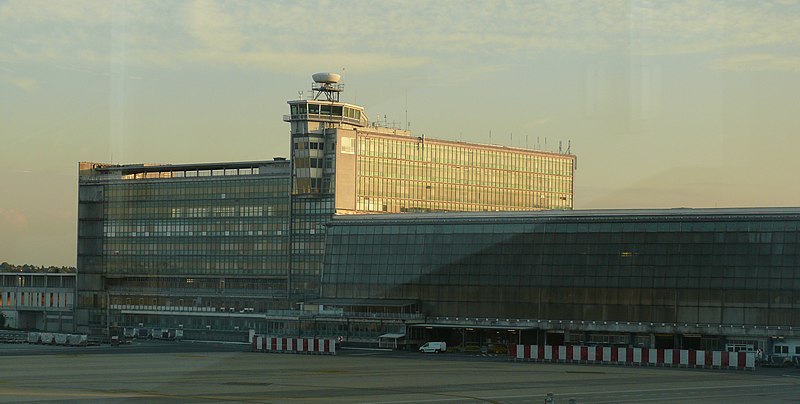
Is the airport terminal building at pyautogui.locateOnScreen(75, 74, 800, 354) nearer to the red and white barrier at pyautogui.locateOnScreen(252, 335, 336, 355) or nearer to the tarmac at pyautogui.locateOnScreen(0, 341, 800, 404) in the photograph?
the red and white barrier at pyautogui.locateOnScreen(252, 335, 336, 355)

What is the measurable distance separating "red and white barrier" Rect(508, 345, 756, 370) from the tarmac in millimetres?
2402

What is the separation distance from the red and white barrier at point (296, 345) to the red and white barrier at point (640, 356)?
23095mm

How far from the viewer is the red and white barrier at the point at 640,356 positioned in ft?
398

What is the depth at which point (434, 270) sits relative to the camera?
16738 cm

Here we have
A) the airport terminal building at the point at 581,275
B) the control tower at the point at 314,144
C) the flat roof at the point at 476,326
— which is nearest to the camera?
the airport terminal building at the point at 581,275

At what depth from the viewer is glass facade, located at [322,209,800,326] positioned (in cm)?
14650

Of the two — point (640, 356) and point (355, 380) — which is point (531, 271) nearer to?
point (640, 356)

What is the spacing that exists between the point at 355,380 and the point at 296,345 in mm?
53157

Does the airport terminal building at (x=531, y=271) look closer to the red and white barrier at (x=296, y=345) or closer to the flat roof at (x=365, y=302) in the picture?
the flat roof at (x=365, y=302)

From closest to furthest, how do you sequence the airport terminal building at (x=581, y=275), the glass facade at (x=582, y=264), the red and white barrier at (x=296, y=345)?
the red and white barrier at (x=296, y=345) → the airport terminal building at (x=581, y=275) → the glass facade at (x=582, y=264)

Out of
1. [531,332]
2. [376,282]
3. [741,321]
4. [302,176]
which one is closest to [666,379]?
[741,321]

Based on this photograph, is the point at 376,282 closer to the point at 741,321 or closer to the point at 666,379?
the point at 741,321

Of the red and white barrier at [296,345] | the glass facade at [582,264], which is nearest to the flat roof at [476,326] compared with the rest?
the glass facade at [582,264]

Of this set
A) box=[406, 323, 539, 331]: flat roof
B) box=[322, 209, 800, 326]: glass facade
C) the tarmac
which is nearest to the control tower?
box=[322, 209, 800, 326]: glass facade
